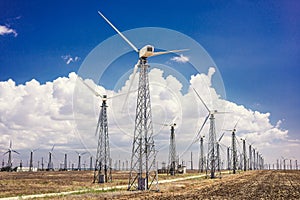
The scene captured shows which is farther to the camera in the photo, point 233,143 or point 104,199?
point 233,143

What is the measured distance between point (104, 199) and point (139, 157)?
1174cm

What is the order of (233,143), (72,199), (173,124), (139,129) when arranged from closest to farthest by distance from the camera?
(72,199) < (139,129) < (173,124) < (233,143)

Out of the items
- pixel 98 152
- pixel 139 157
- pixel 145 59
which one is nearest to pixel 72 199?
pixel 139 157

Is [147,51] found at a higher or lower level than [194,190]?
higher

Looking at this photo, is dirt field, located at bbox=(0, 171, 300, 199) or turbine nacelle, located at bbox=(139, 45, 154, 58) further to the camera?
turbine nacelle, located at bbox=(139, 45, 154, 58)

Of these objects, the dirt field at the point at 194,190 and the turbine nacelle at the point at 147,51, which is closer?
the dirt field at the point at 194,190

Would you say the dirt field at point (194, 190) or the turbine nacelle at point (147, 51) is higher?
the turbine nacelle at point (147, 51)

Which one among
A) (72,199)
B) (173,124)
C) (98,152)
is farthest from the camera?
(173,124)

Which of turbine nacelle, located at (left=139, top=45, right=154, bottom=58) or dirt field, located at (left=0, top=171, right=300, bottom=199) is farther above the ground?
turbine nacelle, located at (left=139, top=45, right=154, bottom=58)

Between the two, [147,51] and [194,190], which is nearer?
[147,51]

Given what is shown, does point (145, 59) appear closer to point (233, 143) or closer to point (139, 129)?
point (139, 129)

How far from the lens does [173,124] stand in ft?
399

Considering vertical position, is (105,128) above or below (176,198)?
above

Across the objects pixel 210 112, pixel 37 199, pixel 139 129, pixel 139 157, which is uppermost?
pixel 210 112
